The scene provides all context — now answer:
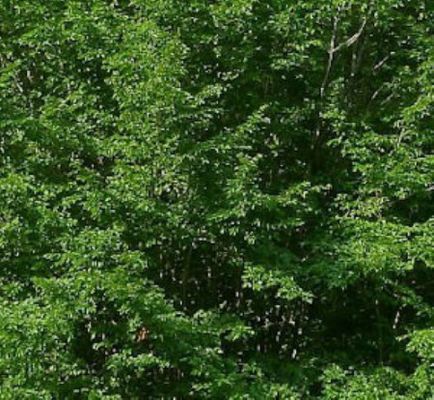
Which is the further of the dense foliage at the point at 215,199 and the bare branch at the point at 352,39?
the bare branch at the point at 352,39

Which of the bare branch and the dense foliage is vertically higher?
the bare branch

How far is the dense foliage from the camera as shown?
606 centimetres

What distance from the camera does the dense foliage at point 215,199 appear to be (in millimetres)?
6062

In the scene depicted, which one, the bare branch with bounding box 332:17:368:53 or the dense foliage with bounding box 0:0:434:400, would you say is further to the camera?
the bare branch with bounding box 332:17:368:53

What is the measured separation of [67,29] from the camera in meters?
6.88

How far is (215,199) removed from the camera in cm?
631

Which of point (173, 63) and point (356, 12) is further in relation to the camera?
point (356, 12)

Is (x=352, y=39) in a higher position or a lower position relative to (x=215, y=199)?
higher

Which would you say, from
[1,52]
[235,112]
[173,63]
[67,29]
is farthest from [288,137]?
[1,52]

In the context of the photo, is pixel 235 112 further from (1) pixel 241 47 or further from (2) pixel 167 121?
(2) pixel 167 121

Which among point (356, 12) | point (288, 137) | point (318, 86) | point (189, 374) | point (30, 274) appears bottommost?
point (189, 374)

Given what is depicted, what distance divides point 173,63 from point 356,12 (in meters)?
2.26

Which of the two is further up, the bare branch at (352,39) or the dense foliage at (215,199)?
the bare branch at (352,39)

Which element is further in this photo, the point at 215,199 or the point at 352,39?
the point at 352,39
